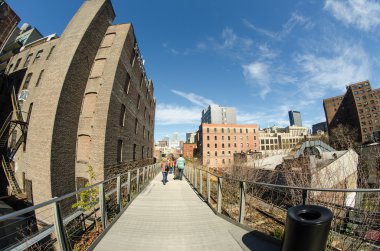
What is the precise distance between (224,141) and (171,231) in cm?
7326

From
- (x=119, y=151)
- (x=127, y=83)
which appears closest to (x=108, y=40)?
(x=127, y=83)

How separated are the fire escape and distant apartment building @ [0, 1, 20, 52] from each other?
461cm

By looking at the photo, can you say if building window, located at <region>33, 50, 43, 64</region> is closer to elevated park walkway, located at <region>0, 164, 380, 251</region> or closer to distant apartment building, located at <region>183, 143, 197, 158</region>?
elevated park walkway, located at <region>0, 164, 380, 251</region>

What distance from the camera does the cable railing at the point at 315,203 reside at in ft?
12.6

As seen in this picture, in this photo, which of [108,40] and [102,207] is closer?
[102,207]

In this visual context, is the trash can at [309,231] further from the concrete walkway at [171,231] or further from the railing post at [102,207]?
the railing post at [102,207]

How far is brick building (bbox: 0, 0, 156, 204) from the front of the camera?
10.5 metres

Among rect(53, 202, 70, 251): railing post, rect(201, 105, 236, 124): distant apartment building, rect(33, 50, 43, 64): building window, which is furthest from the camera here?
rect(201, 105, 236, 124): distant apartment building

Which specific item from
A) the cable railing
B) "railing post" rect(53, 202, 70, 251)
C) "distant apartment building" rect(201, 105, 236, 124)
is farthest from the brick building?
"distant apartment building" rect(201, 105, 236, 124)

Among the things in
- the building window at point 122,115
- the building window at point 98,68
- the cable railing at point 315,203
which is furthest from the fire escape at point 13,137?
the cable railing at point 315,203

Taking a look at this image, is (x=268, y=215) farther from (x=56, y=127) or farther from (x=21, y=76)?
(x=21, y=76)

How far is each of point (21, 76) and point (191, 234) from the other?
2131 cm

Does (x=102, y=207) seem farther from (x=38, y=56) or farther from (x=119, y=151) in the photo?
(x=38, y=56)

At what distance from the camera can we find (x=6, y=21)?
16.5m
